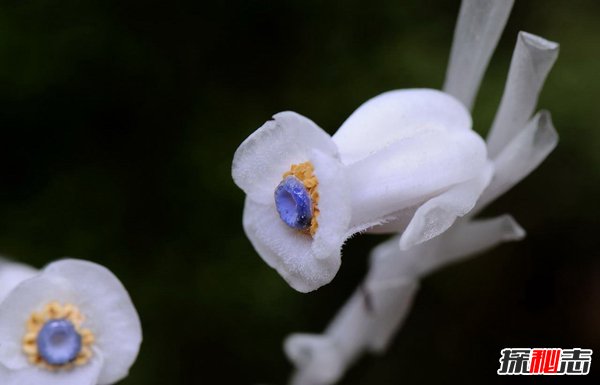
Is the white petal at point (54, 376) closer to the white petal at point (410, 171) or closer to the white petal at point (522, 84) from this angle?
the white petal at point (410, 171)

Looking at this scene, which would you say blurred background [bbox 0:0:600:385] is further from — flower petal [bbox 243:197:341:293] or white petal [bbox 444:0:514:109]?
flower petal [bbox 243:197:341:293]

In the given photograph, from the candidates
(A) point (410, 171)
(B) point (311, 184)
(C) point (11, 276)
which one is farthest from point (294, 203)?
(C) point (11, 276)

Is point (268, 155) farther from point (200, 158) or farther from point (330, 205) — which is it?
point (200, 158)

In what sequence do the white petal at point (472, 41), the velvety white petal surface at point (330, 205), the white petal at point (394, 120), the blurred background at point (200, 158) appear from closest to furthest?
the velvety white petal surface at point (330, 205) < the white petal at point (394, 120) < the white petal at point (472, 41) < the blurred background at point (200, 158)

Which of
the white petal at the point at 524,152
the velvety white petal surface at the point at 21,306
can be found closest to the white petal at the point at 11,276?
the velvety white petal surface at the point at 21,306

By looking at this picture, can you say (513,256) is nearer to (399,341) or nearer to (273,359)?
(399,341)

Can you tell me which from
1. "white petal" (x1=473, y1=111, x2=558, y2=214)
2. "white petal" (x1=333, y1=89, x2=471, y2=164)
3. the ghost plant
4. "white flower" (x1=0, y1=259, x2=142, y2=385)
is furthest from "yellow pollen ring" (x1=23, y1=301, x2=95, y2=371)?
"white petal" (x1=473, y1=111, x2=558, y2=214)

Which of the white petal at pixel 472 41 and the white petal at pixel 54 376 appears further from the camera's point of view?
the white petal at pixel 472 41

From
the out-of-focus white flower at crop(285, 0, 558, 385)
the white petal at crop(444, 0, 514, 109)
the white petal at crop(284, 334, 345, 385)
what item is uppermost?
the white petal at crop(444, 0, 514, 109)
